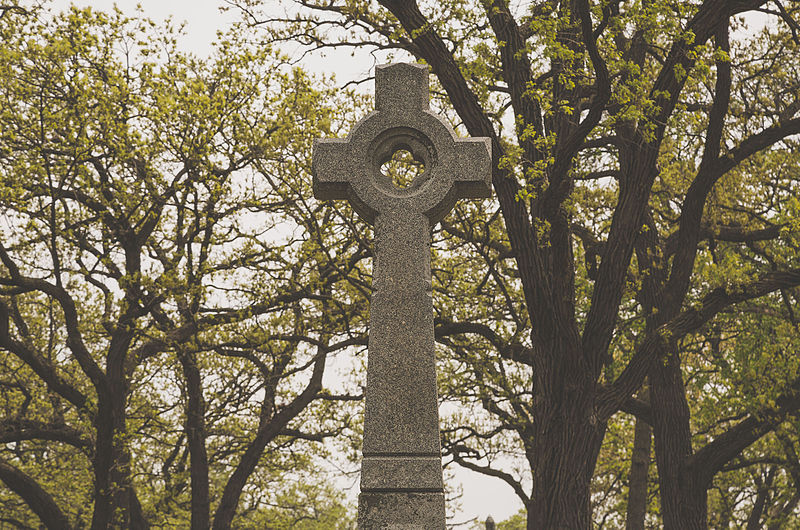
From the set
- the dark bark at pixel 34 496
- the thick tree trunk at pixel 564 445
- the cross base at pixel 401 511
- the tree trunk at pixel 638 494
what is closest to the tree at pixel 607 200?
the thick tree trunk at pixel 564 445

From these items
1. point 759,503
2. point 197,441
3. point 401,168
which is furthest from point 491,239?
point 759,503

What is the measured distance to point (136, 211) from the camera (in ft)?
48.9

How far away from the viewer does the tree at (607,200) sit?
9016 mm

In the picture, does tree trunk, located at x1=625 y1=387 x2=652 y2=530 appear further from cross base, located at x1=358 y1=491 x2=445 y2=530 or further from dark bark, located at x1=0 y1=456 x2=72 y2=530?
cross base, located at x1=358 y1=491 x2=445 y2=530

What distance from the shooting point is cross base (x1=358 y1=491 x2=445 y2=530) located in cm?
434

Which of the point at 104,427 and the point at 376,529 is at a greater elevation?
the point at 104,427

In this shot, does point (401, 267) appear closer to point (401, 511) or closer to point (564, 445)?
point (401, 511)

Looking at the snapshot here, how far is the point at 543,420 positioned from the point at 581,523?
43.2 inches

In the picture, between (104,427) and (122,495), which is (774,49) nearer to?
(104,427)

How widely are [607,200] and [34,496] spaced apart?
1053 cm

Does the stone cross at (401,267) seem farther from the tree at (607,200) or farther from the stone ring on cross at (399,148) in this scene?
the tree at (607,200)

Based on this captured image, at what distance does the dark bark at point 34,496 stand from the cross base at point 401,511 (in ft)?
35.3

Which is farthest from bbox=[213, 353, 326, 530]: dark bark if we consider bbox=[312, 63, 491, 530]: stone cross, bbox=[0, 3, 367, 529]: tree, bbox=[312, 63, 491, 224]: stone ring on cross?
bbox=[312, 63, 491, 224]: stone ring on cross

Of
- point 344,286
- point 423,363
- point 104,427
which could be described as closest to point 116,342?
point 104,427
